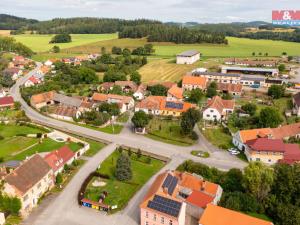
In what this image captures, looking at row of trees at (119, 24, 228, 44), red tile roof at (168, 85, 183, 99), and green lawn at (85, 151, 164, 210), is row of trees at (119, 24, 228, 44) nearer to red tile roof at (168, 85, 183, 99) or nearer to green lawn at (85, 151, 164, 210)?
red tile roof at (168, 85, 183, 99)

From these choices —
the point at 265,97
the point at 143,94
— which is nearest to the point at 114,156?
the point at 143,94

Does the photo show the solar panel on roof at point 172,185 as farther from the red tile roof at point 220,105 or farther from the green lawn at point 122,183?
the red tile roof at point 220,105

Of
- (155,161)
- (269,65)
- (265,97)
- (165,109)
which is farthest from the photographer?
(269,65)

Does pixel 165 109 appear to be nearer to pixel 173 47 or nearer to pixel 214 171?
pixel 214 171

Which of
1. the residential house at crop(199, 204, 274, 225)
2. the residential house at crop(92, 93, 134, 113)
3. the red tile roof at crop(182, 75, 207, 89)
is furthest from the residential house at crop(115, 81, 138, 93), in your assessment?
the residential house at crop(199, 204, 274, 225)

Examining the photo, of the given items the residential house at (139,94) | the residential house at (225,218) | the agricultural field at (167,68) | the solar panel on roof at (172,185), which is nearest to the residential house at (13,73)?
the agricultural field at (167,68)

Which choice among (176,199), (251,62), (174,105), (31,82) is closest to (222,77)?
(251,62)
